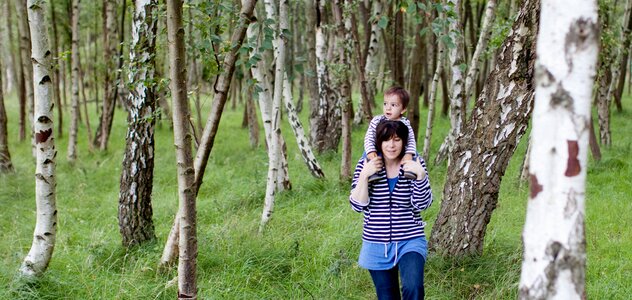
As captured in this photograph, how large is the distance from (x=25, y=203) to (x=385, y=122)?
7027mm

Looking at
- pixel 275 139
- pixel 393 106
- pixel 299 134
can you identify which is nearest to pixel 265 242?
pixel 275 139

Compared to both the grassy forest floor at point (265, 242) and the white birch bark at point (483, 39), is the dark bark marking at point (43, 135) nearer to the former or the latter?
the grassy forest floor at point (265, 242)

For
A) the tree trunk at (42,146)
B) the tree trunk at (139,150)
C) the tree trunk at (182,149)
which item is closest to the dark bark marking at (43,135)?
the tree trunk at (42,146)

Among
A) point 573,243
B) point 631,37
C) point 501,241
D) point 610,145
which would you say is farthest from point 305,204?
point 631,37

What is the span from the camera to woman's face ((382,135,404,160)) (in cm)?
377

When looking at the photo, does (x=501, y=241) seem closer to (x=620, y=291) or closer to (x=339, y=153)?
(x=620, y=291)

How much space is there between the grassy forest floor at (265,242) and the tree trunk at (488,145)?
0.77 feet

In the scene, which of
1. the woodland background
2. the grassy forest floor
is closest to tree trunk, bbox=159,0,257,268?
the woodland background

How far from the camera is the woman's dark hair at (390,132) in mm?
3785

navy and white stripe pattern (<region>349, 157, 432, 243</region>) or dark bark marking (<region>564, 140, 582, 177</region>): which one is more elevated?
dark bark marking (<region>564, 140, 582, 177</region>)

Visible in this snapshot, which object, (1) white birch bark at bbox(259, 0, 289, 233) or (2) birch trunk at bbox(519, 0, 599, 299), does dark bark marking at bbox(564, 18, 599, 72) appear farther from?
(1) white birch bark at bbox(259, 0, 289, 233)

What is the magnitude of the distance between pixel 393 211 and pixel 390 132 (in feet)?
1.58

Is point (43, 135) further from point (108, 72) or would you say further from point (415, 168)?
point (108, 72)

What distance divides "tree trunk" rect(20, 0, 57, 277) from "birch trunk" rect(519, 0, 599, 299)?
3.92m
